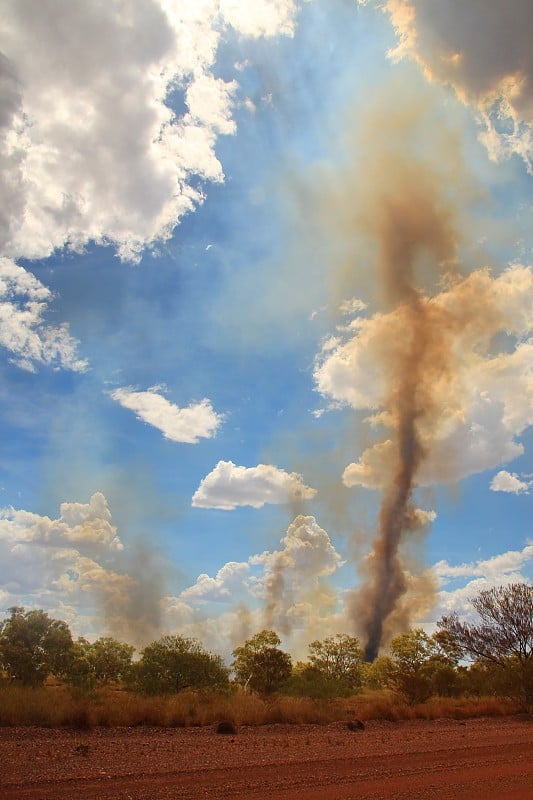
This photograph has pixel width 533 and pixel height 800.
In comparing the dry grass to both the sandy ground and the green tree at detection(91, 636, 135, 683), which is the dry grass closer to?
the sandy ground

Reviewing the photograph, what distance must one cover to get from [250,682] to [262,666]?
1.68 metres

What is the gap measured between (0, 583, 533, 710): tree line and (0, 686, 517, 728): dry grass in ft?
8.10

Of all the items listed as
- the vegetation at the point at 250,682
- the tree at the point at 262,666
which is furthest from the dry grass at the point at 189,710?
the tree at the point at 262,666

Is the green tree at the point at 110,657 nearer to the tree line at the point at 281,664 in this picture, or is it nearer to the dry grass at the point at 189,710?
the tree line at the point at 281,664

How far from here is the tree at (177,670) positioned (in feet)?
89.2

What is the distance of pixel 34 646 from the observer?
114ft

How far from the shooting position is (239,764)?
39.4 ft

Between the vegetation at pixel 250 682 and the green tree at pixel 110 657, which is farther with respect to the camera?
the green tree at pixel 110 657

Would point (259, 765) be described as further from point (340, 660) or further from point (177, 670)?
point (340, 660)

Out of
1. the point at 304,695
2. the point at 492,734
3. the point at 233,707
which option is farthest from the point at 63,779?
the point at 304,695

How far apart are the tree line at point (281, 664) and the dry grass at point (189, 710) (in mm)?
2468

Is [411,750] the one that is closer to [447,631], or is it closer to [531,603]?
[531,603]

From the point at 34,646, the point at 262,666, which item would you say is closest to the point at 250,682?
the point at 262,666

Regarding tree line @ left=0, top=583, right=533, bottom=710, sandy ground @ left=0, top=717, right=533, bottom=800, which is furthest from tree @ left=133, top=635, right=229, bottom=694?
sandy ground @ left=0, top=717, right=533, bottom=800
